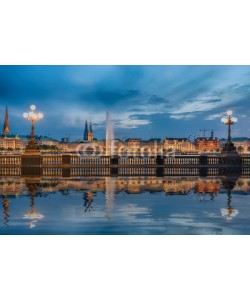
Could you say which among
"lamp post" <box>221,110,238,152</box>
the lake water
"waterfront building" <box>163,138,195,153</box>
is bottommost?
the lake water

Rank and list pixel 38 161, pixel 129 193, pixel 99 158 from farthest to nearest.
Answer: pixel 99 158 < pixel 38 161 < pixel 129 193

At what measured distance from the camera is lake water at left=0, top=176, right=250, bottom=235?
698 centimetres

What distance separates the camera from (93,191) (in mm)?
12547

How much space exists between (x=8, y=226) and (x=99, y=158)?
947 inches

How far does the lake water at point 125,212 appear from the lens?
698cm

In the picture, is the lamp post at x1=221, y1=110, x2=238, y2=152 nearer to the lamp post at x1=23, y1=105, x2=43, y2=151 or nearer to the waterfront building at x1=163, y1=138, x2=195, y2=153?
the lamp post at x1=23, y1=105, x2=43, y2=151

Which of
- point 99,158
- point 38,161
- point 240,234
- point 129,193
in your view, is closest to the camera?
point 240,234

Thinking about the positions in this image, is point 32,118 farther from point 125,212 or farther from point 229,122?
point 125,212

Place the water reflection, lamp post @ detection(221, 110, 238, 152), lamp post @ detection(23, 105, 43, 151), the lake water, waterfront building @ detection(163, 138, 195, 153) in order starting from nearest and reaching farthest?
the lake water → the water reflection → lamp post @ detection(23, 105, 43, 151) → lamp post @ detection(221, 110, 238, 152) → waterfront building @ detection(163, 138, 195, 153)

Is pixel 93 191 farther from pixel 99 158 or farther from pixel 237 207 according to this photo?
pixel 99 158

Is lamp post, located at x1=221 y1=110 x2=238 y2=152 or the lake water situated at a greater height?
lamp post, located at x1=221 y1=110 x2=238 y2=152

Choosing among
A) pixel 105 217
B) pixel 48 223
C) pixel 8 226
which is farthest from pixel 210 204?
pixel 8 226

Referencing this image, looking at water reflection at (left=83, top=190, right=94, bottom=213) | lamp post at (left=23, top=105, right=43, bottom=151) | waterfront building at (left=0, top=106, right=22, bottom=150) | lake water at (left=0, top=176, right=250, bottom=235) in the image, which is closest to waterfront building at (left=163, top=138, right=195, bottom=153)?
waterfront building at (left=0, top=106, right=22, bottom=150)

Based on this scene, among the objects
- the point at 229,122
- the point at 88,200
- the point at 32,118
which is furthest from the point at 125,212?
the point at 229,122
